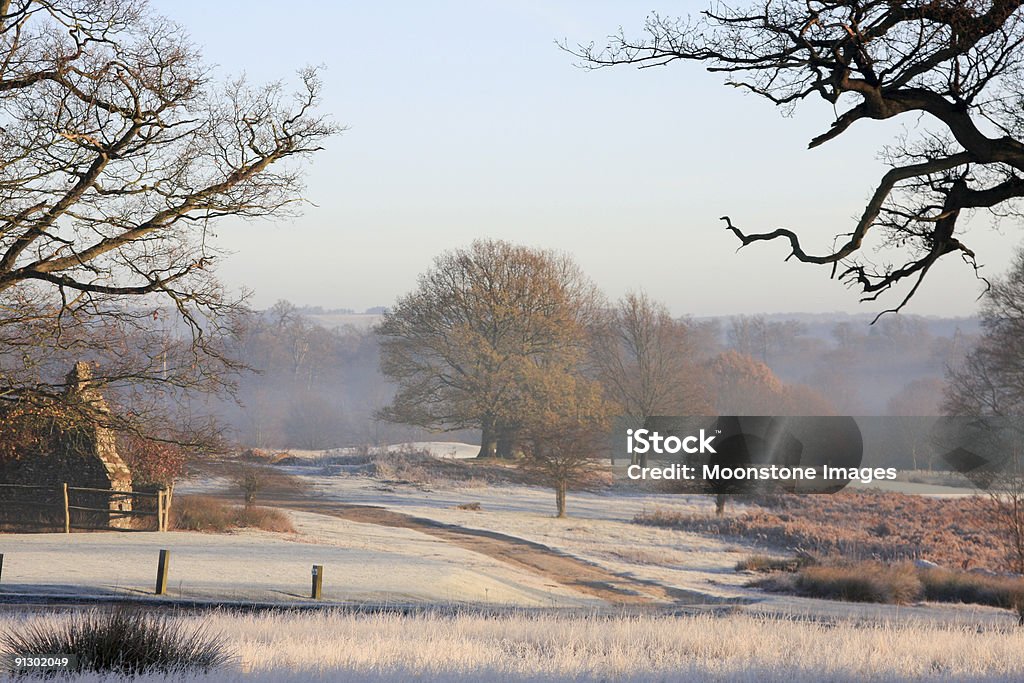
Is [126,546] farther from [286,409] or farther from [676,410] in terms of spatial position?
[286,409]

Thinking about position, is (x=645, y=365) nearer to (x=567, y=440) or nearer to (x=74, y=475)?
(x=567, y=440)

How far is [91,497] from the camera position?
101 feet

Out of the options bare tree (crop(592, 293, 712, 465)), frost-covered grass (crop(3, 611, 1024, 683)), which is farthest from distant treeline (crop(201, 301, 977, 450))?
frost-covered grass (crop(3, 611, 1024, 683))

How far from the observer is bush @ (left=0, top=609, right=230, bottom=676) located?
9.19 metres

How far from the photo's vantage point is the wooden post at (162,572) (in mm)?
19984

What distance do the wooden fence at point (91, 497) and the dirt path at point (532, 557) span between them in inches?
339

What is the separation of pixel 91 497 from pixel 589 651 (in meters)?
24.1

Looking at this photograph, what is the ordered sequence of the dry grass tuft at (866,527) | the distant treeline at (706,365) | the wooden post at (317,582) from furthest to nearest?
the distant treeline at (706,365), the dry grass tuft at (866,527), the wooden post at (317,582)

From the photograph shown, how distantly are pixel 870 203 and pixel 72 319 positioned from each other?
571 inches

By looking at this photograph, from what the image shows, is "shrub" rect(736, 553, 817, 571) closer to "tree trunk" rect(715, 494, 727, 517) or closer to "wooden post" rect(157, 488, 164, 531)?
"tree trunk" rect(715, 494, 727, 517)

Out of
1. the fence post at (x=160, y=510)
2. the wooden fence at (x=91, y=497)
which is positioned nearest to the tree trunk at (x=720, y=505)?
the fence post at (x=160, y=510)

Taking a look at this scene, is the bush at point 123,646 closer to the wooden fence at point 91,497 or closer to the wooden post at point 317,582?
the wooden post at point 317,582

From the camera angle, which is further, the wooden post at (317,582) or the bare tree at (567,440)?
the bare tree at (567,440)

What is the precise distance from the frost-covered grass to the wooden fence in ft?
54.6
